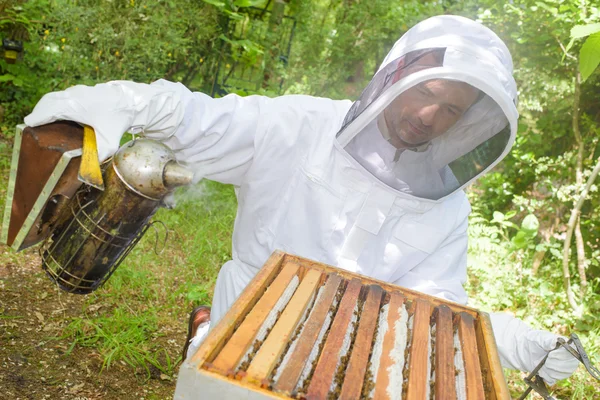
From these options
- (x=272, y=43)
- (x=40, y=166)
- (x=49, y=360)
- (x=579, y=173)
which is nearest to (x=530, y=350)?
(x=40, y=166)

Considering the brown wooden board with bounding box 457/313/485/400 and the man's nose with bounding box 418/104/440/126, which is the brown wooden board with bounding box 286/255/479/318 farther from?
the man's nose with bounding box 418/104/440/126

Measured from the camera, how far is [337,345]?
1280mm

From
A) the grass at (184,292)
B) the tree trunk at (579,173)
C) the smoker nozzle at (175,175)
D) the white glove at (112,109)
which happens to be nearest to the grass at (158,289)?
the grass at (184,292)

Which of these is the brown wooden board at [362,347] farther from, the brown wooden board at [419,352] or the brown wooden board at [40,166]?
the brown wooden board at [40,166]

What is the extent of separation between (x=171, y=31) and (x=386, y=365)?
422 cm

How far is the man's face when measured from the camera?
1913mm

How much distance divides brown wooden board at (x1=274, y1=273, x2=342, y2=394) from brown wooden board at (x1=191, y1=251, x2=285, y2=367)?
17 centimetres

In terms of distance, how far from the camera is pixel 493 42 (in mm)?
1960

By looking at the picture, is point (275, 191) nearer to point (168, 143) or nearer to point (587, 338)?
point (168, 143)

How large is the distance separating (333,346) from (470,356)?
1.42ft

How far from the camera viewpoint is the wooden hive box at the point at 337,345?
1.07 m

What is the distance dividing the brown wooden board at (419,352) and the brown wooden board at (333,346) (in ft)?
0.63

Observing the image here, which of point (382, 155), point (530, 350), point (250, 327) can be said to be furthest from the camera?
point (382, 155)

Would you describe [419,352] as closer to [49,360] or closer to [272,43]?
[49,360]
